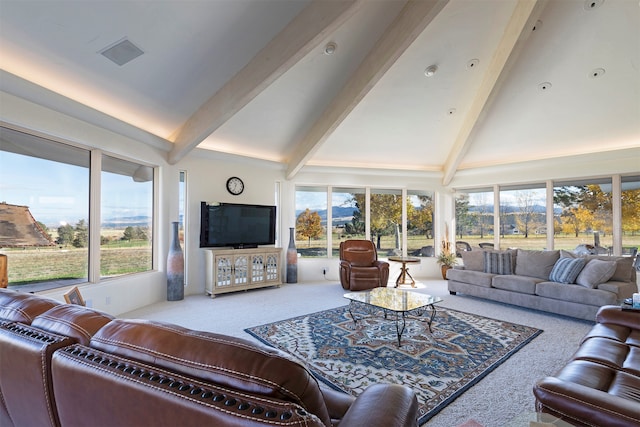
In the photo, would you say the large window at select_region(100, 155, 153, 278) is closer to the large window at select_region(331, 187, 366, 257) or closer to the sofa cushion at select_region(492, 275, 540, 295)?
the large window at select_region(331, 187, 366, 257)

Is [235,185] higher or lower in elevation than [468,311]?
higher

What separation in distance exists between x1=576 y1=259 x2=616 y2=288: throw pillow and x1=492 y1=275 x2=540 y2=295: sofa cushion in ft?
1.90

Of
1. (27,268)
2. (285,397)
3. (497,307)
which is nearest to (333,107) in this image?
(497,307)

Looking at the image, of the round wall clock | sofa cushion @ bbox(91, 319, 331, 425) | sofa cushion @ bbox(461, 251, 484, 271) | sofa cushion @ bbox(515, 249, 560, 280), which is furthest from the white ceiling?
sofa cushion @ bbox(91, 319, 331, 425)

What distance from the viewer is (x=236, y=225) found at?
582cm

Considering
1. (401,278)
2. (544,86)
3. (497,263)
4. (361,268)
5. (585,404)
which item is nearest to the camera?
(585,404)

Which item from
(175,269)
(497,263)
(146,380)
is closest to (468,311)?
(497,263)

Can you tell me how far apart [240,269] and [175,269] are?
1.07m

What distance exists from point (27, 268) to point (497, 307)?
19.7 feet

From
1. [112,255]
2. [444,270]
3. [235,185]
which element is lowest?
[444,270]

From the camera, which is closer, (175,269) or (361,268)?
(175,269)

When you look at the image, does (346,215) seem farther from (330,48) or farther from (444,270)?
(330,48)

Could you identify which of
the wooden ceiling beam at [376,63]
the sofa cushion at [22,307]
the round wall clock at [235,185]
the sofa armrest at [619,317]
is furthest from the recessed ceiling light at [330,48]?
the sofa armrest at [619,317]

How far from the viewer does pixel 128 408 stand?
0.78 metres
